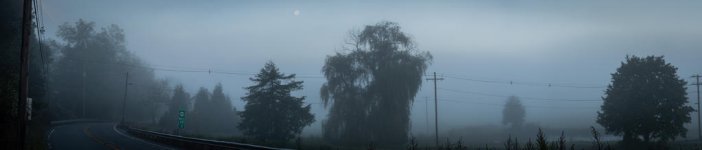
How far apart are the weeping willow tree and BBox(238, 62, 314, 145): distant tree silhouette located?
→ 2.85 m

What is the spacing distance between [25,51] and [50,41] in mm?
94013

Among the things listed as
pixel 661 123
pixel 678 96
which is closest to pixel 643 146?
pixel 661 123

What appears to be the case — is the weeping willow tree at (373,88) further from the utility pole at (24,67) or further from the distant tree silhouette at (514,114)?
the distant tree silhouette at (514,114)

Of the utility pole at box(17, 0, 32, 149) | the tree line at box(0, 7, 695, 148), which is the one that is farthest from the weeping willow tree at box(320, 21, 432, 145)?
the utility pole at box(17, 0, 32, 149)

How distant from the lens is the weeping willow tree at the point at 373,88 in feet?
162

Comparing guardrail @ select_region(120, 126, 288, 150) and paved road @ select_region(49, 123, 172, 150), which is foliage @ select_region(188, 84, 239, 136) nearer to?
paved road @ select_region(49, 123, 172, 150)

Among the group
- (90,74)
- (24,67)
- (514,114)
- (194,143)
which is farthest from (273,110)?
(514,114)

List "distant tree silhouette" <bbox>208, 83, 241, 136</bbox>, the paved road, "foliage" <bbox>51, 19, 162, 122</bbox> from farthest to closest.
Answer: "foliage" <bbox>51, 19, 162, 122</bbox>, "distant tree silhouette" <bbox>208, 83, 241, 136</bbox>, the paved road

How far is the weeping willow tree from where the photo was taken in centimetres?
4944

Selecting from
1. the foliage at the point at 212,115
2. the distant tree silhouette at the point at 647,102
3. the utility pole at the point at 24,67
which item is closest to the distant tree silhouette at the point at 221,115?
the foliage at the point at 212,115

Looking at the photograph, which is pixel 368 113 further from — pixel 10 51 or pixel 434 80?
pixel 10 51

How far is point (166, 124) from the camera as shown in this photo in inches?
3282

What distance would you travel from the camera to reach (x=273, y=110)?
164 feet

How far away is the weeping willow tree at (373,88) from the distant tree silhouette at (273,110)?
2849 millimetres
